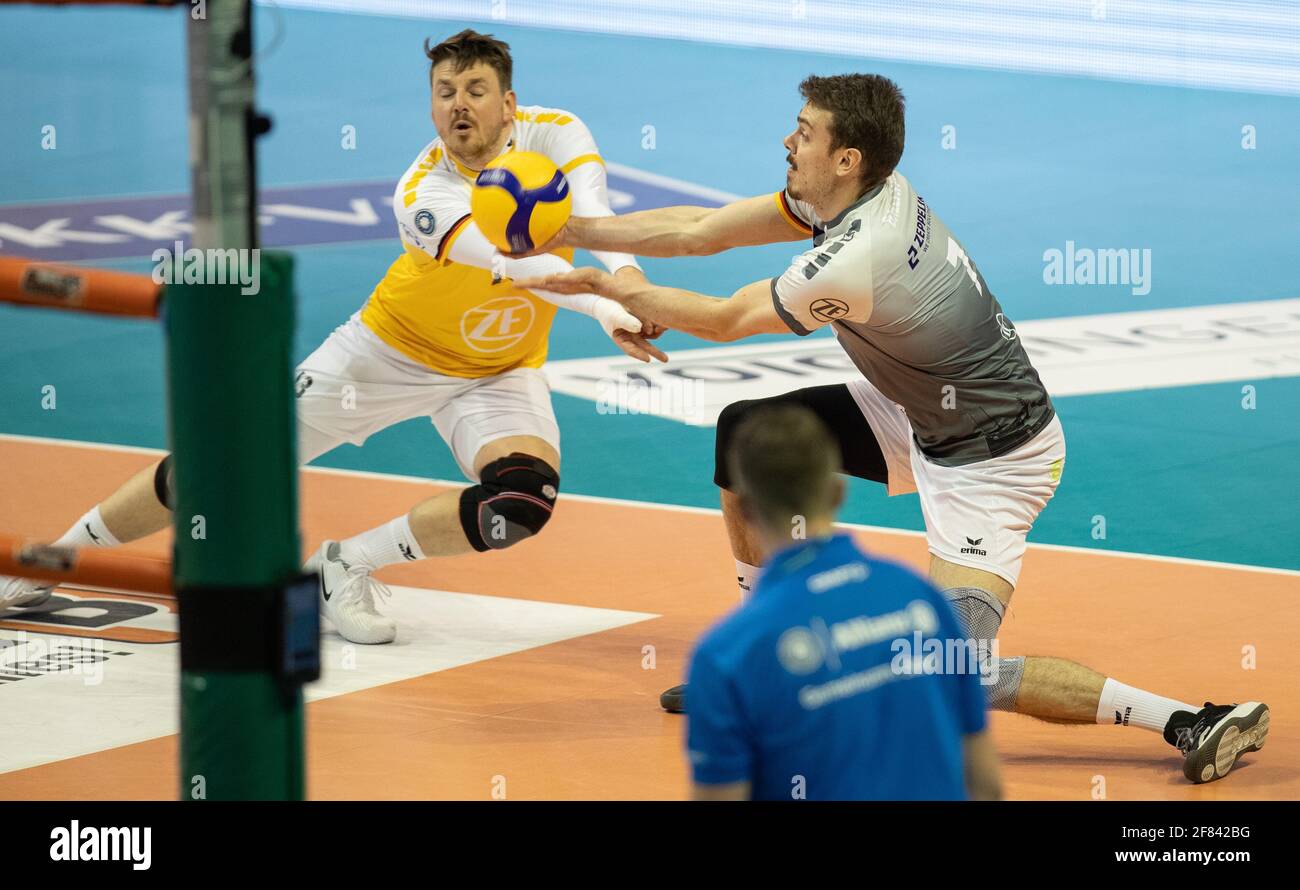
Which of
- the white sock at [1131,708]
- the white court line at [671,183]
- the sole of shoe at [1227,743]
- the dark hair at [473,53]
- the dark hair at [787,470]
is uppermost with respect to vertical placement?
the white court line at [671,183]

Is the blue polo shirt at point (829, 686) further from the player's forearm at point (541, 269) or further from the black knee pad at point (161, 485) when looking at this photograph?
the black knee pad at point (161, 485)

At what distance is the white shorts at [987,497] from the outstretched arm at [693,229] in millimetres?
892

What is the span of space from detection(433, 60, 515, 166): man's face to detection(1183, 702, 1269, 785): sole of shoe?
3.79 metres

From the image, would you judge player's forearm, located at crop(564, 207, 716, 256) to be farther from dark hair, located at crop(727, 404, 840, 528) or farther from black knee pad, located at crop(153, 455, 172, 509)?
dark hair, located at crop(727, 404, 840, 528)

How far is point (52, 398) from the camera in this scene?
12055 millimetres

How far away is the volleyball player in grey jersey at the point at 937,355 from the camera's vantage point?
21.0ft

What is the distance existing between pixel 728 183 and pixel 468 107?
911cm

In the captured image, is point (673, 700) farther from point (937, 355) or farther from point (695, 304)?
point (937, 355)

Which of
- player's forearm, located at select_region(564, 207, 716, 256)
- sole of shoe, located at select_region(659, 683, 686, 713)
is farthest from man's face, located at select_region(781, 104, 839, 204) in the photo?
sole of shoe, located at select_region(659, 683, 686, 713)

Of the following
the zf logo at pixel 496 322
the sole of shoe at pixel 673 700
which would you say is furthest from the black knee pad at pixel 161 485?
the sole of shoe at pixel 673 700
